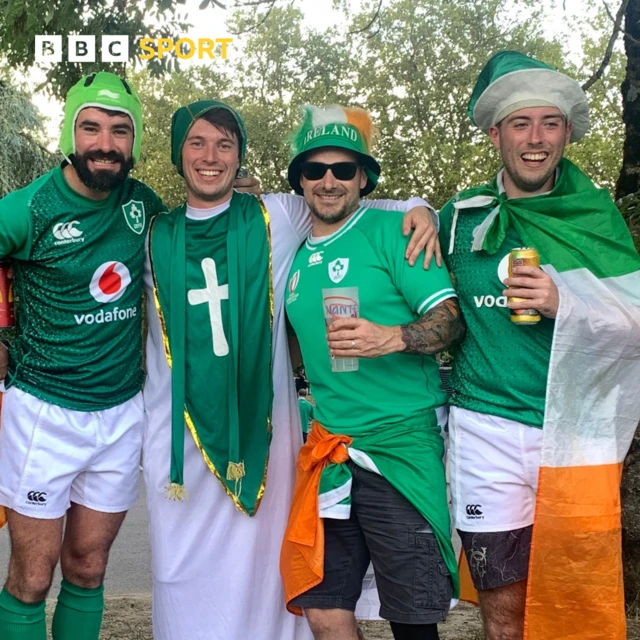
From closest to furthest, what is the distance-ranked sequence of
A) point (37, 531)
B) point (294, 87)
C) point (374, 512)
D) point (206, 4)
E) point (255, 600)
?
1. point (374, 512)
2. point (37, 531)
3. point (255, 600)
4. point (206, 4)
5. point (294, 87)

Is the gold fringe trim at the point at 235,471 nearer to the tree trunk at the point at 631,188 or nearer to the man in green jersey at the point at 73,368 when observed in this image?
the man in green jersey at the point at 73,368

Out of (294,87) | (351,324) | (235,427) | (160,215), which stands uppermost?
(294,87)

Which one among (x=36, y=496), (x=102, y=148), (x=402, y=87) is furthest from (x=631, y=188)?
(x=402, y=87)

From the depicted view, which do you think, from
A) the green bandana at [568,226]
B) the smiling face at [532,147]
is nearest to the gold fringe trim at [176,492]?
the green bandana at [568,226]

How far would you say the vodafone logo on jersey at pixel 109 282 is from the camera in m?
→ 3.21

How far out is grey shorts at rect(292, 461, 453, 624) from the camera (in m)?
2.70

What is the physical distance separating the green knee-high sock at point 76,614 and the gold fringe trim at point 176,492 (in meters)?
0.51

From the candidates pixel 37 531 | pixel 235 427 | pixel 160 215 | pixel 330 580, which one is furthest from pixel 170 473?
pixel 160 215

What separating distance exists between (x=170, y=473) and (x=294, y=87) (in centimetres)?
1902

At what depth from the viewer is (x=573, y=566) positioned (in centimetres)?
263

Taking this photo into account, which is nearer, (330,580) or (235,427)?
(330,580)

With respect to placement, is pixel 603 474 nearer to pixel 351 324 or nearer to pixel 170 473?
pixel 351 324

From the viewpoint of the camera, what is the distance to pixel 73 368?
126 inches

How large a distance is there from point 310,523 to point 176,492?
69 centimetres
